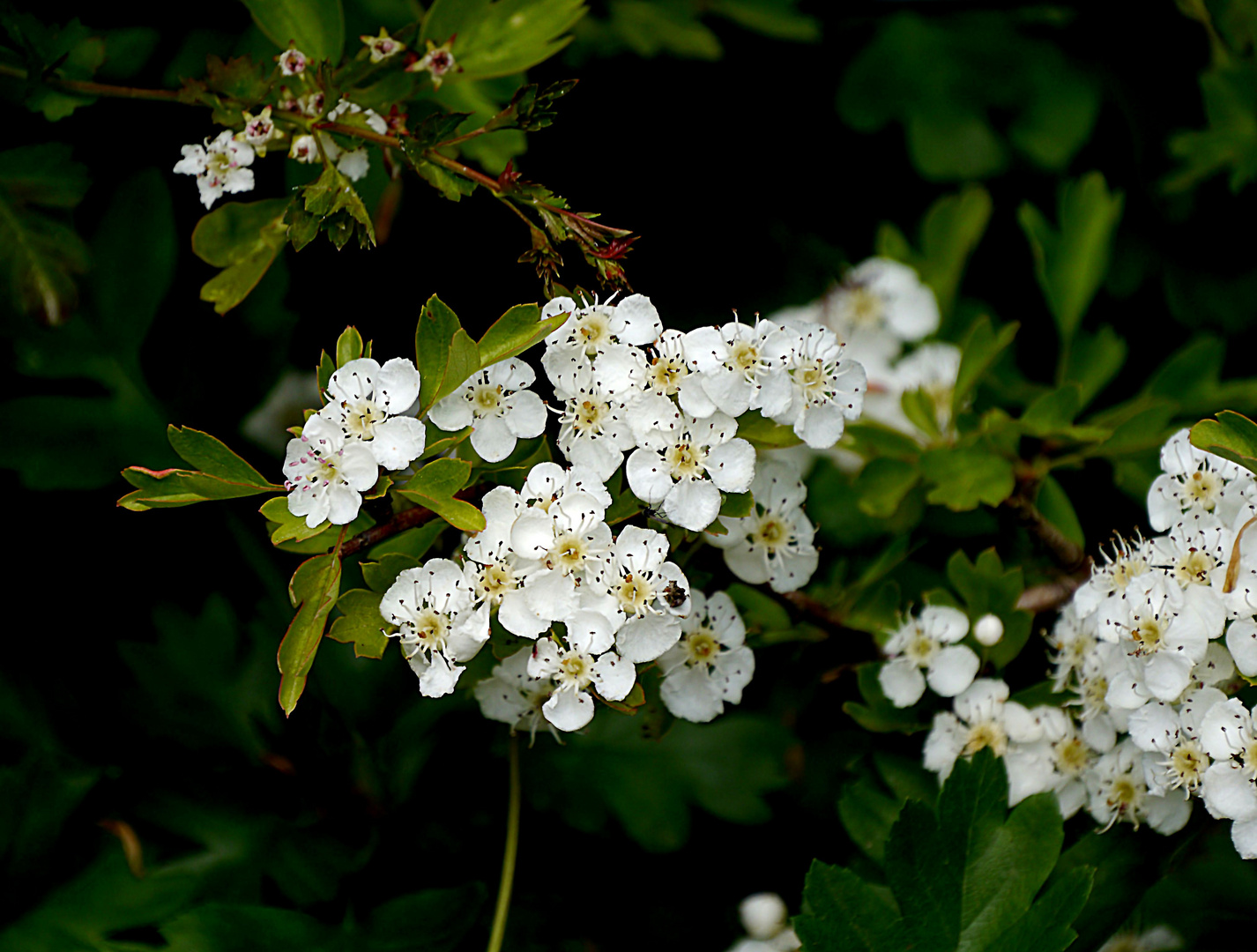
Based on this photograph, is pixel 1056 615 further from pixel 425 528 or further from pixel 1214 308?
pixel 425 528

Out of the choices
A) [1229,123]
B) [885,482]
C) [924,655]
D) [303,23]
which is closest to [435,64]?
[303,23]

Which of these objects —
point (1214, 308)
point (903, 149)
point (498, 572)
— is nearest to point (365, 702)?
point (498, 572)

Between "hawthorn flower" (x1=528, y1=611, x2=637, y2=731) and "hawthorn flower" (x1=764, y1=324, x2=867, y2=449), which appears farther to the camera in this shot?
"hawthorn flower" (x1=764, y1=324, x2=867, y2=449)

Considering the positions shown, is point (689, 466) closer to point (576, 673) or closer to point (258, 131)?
point (576, 673)

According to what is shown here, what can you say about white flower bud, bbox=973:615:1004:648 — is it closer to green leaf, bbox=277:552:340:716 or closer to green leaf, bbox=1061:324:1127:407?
green leaf, bbox=1061:324:1127:407

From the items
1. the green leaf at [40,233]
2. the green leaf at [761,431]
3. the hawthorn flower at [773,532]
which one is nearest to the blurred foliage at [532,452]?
the green leaf at [40,233]

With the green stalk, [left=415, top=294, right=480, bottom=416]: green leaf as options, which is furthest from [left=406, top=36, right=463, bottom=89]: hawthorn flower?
the green stalk
